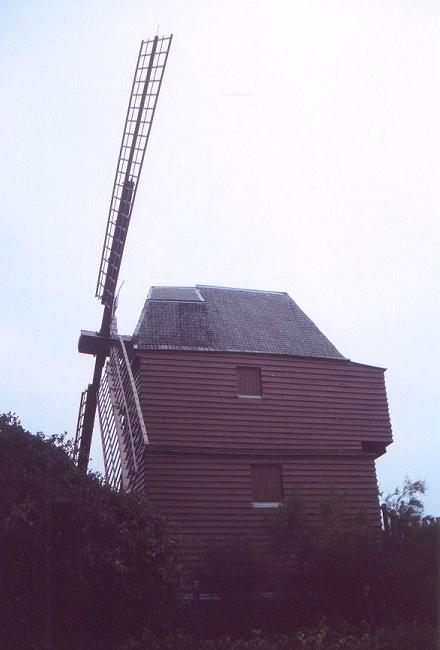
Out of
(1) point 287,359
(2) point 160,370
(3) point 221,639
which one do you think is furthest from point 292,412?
(3) point 221,639

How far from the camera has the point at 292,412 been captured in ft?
92.9

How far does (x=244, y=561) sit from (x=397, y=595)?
4.47 meters

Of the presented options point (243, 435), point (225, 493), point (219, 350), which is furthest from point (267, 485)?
point (219, 350)

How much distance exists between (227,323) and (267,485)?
6.67 metres

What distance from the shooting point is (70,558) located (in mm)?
17922

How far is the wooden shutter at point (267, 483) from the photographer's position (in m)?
27.1

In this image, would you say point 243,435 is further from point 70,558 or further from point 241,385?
point 70,558

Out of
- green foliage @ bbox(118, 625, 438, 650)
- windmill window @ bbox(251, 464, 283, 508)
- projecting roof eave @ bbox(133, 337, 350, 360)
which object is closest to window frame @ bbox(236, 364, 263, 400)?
projecting roof eave @ bbox(133, 337, 350, 360)

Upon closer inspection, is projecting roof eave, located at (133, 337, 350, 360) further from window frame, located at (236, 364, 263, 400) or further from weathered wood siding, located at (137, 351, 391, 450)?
window frame, located at (236, 364, 263, 400)

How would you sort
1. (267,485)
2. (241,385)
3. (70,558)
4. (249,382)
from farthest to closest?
(249,382) < (241,385) < (267,485) < (70,558)

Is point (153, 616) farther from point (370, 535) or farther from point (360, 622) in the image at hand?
point (370, 535)

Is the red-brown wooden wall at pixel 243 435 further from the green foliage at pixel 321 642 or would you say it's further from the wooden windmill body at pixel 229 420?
the green foliage at pixel 321 642

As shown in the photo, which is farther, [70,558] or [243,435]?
[243,435]

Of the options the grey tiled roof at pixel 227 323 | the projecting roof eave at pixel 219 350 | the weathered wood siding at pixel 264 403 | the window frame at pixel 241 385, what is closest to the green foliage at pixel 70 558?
the weathered wood siding at pixel 264 403
